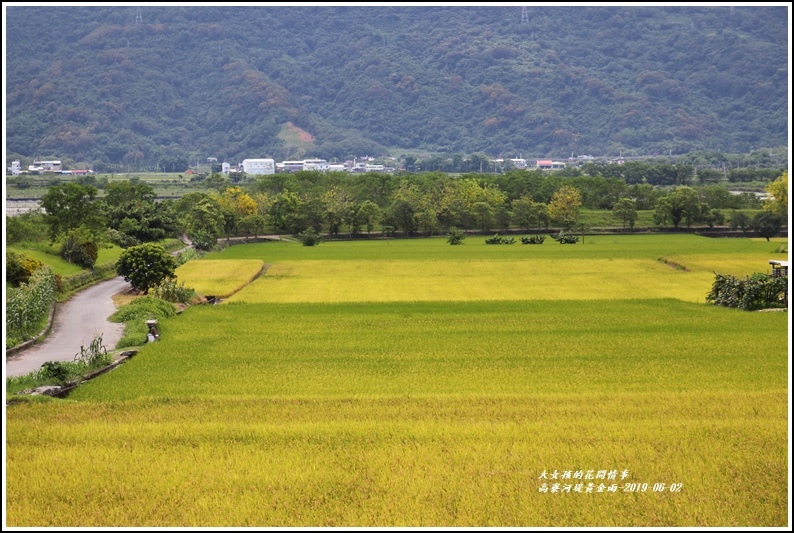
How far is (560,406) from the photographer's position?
→ 55.4 ft

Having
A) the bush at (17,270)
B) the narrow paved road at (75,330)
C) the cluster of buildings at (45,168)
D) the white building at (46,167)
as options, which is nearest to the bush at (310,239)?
the narrow paved road at (75,330)

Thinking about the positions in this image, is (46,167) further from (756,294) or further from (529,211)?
(756,294)

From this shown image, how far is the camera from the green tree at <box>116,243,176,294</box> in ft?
119

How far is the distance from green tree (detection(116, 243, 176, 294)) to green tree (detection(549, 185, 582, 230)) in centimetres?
4739

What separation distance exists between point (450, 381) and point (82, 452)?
27.4 ft

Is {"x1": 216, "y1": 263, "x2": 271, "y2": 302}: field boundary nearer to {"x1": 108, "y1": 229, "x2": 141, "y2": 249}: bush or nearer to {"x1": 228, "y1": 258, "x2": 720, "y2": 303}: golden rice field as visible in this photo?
{"x1": 228, "y1": 258, "x2": 720, "y2": 303}: golden rice field

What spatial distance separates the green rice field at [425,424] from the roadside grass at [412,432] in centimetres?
5

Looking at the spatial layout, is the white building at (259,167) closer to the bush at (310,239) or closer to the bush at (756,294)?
the bush at (310,239)

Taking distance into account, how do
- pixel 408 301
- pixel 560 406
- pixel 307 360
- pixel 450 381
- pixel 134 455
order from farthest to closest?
pixel 408 301, pixel 307 360, pixel 450 381, pixel 560 406, pixel 134 455

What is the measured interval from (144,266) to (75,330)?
899 cm

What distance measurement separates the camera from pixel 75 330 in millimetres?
27594

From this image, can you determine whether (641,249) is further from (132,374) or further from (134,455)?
(134,455)

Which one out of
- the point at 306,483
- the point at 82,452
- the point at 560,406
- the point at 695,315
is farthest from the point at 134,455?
the point at 695,315

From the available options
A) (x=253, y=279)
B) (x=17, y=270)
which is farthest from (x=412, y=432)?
(x=253, y=279)
